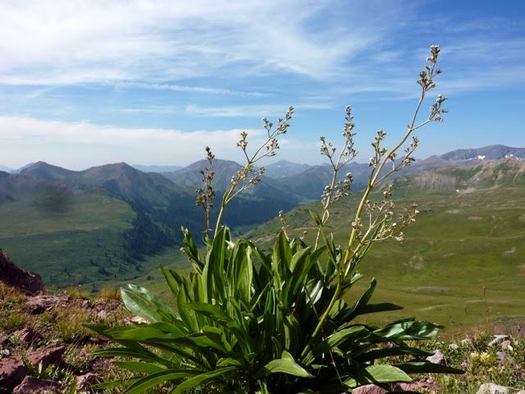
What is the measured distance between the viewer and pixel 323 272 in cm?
518

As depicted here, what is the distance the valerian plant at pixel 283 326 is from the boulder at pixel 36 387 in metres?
0.96

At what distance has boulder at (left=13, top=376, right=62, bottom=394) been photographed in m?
4.74

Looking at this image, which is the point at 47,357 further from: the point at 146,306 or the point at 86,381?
the point at 146,306

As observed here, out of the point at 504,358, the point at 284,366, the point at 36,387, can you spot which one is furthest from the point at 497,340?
the point at 36,387

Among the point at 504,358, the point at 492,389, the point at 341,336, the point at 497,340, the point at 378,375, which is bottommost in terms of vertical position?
the point at 497,340

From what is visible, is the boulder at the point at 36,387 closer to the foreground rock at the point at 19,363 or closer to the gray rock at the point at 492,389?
the foreground rock at the point at 19,363

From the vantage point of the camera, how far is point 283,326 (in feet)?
14.4

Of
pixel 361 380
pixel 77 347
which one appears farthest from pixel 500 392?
pixel 77 347

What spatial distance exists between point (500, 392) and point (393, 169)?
300cm

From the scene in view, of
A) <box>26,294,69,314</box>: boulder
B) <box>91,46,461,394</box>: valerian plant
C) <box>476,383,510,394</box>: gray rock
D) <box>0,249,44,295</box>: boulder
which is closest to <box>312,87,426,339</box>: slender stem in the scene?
<box>91,46,461,394</box>: valerian plant

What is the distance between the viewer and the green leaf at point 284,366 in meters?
3.74

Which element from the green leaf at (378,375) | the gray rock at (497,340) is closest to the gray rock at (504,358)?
the gray rock at (497,340)

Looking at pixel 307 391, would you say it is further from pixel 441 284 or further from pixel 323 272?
pixel 441 284

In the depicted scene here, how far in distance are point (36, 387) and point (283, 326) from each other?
2.58 m
